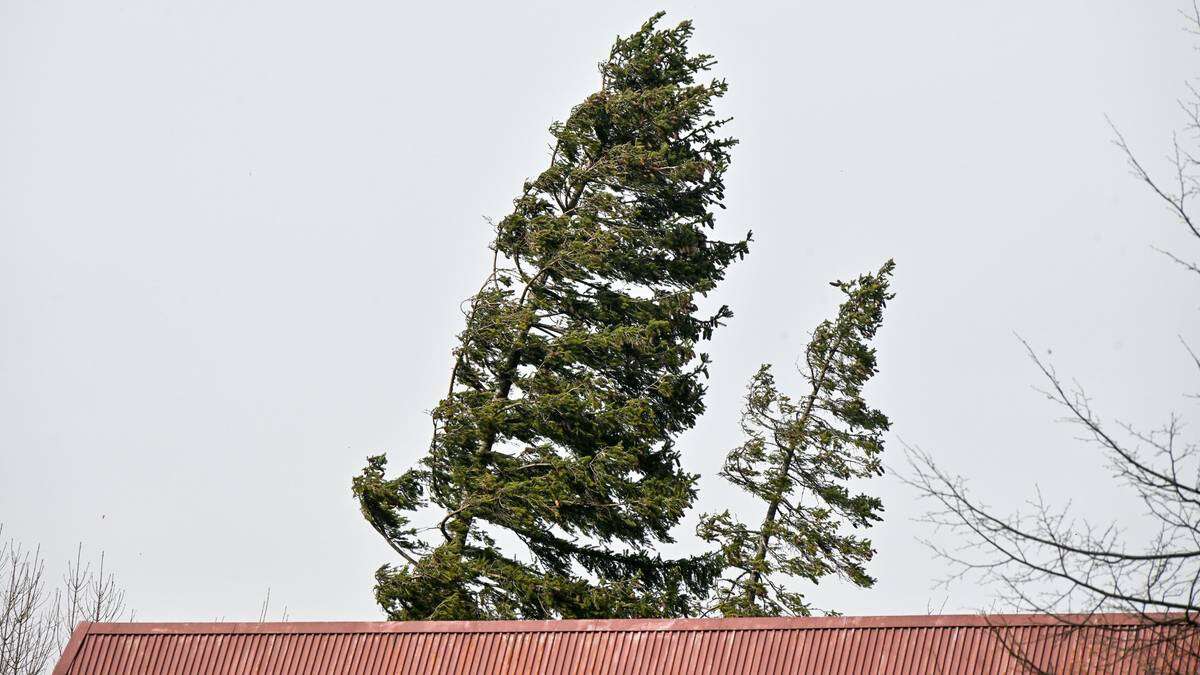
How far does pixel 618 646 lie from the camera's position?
1622cm

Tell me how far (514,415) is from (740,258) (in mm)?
5078

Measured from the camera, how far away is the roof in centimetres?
1432

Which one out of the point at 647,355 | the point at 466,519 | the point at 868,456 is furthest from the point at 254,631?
the point at 868,456

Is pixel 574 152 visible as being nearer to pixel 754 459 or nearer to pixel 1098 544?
pixel 754 459

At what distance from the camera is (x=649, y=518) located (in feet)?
77.9

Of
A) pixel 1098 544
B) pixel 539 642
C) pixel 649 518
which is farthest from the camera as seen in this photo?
pixel 649 518

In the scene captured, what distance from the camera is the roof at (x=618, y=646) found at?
14320mm

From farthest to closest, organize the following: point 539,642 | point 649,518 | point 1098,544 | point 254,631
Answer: point 649,518 < point 254,631 < point 539,642 < point 1098,544

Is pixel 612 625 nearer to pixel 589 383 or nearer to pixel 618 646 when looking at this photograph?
pixel 618 646

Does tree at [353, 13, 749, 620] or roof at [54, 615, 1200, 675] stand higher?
tree at [353, 13, 749, 620]

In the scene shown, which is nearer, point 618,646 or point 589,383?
point 618,646

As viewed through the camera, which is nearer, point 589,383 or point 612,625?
point 612,625

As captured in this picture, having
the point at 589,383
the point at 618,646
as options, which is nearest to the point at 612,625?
the point at 618,646

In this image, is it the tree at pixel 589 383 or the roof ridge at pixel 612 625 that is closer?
the roof ridge at pixel 612 625
